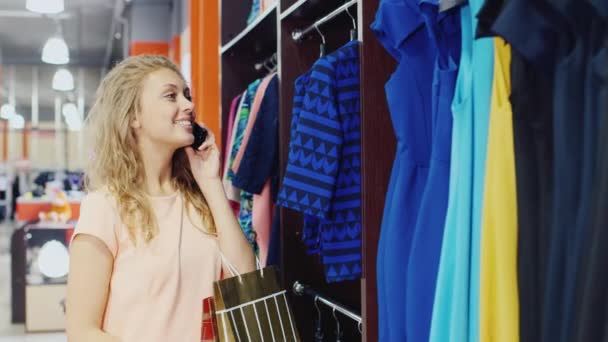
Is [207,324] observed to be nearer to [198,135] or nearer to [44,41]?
[198,135]

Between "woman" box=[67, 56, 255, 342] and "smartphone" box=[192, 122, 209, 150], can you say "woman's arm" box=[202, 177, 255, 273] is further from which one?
"smartphone" box=[192, 122, 209, 150]

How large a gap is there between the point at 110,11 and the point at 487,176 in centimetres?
1037

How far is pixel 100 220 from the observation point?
1.94 metres

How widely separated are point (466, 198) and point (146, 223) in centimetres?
106

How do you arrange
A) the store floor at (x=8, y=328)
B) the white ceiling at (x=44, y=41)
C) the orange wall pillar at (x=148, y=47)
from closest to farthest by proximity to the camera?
the store floor at (x=8, y=328) → the orange wall pillar at (x=148, y=47) → the white ceiling at (x=44, y=41)

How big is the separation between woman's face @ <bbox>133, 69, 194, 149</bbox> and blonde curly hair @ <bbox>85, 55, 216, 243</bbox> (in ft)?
0.08

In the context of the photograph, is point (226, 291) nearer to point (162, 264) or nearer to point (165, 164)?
point (162, 264)

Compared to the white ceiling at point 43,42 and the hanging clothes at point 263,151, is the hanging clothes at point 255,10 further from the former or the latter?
the white ceiling at point 43,42

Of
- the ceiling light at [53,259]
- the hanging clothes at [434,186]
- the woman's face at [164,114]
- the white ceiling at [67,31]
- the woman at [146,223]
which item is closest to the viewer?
the hanging clothes at [434,186]

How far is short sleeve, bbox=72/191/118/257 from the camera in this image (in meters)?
1.92

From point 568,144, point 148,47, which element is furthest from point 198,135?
point 148,47

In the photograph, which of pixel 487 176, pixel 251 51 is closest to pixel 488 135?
pixel 487 176

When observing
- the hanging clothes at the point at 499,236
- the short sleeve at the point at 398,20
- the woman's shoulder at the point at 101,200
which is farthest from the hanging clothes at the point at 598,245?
the woman's shoulder at the point at 101,200

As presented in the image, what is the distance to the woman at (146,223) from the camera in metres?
1.92
